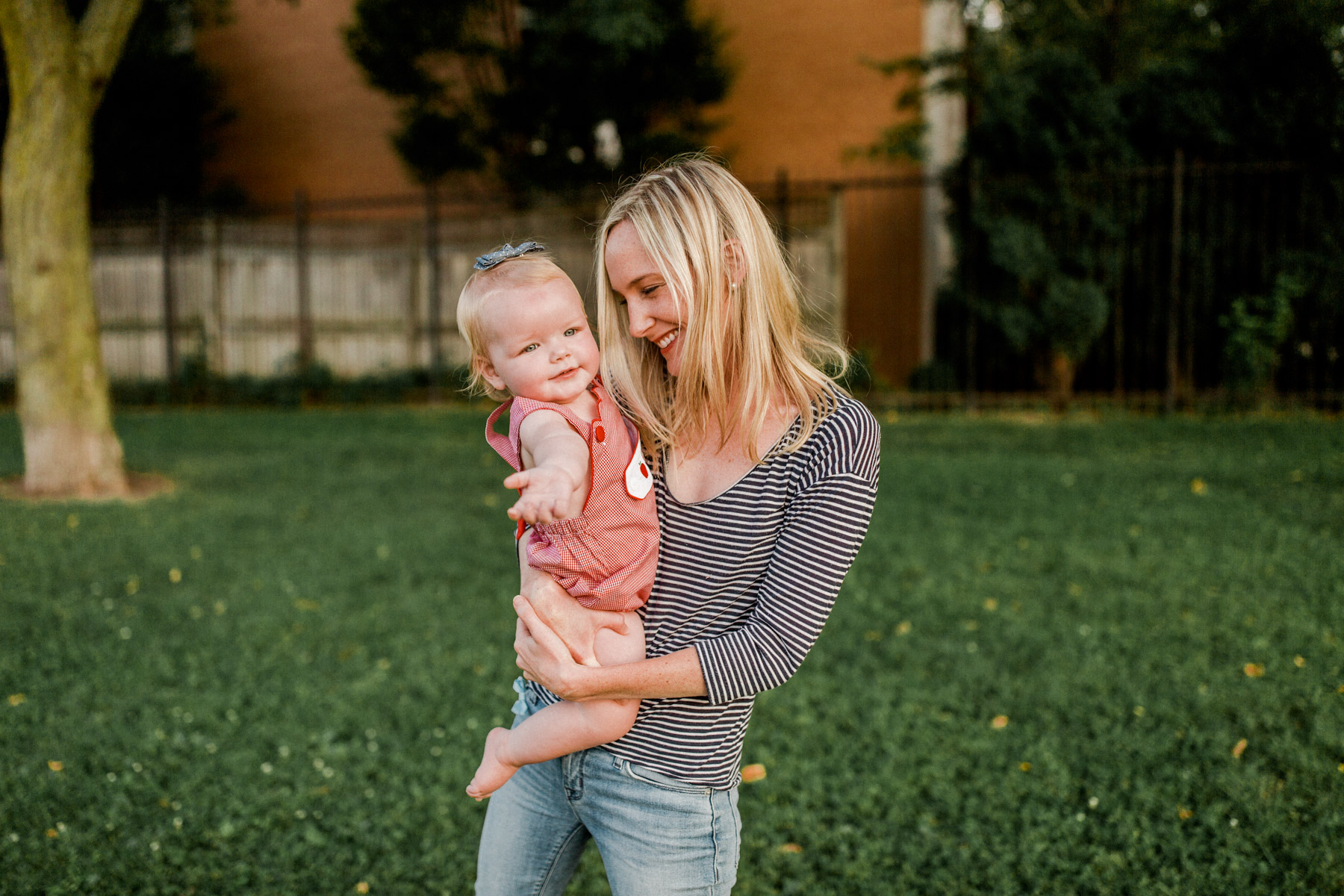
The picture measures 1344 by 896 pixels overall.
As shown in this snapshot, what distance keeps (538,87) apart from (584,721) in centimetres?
1487

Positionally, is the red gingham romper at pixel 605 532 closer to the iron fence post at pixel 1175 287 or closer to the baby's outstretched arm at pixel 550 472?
the baby's outstretched arm at pixel 550 472

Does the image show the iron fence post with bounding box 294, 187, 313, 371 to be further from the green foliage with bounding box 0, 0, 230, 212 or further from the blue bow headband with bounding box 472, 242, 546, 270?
the blue bow headband with bounding box 472, 242, 546, 270

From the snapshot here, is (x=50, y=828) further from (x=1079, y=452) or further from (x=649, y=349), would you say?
(x=1079, y=452)

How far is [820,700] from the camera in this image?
4129 mm

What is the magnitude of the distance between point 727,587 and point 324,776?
2554mm

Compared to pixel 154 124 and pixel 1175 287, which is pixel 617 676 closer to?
pixel 1175 287

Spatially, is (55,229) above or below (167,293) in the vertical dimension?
above

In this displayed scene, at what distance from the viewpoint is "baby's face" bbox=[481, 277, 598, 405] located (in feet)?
5.22

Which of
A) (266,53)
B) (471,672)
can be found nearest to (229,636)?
(471,672)

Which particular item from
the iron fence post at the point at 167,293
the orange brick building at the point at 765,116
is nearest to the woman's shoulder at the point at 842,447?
the orange brick building at the point at 765,116

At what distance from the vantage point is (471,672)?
14.6 feet

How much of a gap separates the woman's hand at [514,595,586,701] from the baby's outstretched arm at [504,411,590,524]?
168mm

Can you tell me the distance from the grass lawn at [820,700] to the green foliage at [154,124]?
1215cm

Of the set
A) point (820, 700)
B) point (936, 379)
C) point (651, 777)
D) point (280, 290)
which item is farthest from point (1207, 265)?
point (280, 290)
